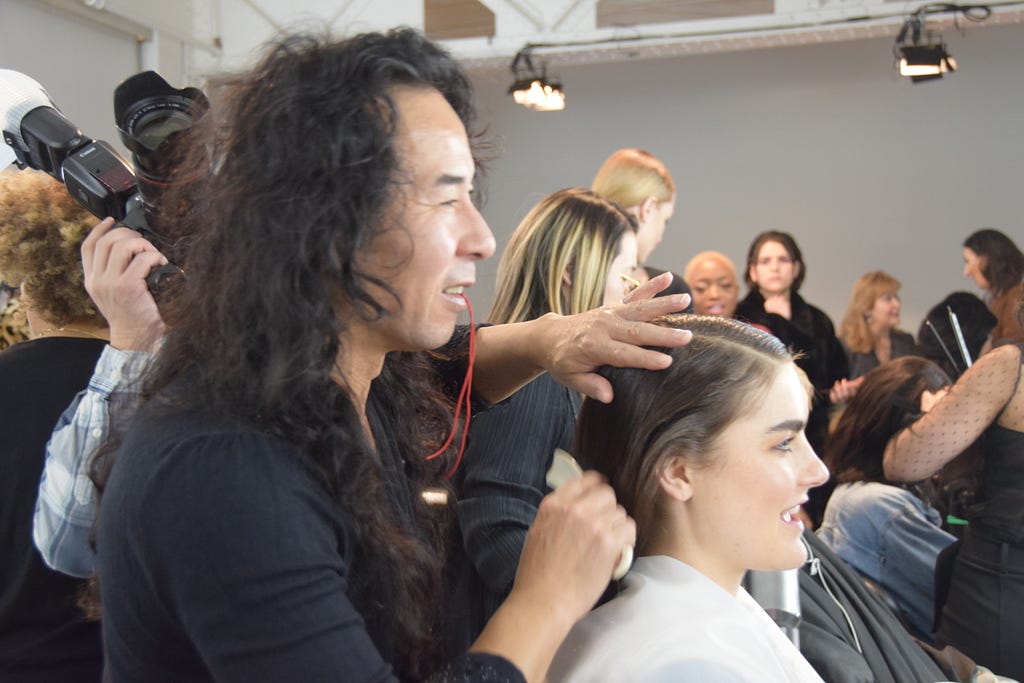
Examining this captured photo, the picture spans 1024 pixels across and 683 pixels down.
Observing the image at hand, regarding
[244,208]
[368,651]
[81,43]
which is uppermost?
[81,43]

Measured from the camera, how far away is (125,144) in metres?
1.18

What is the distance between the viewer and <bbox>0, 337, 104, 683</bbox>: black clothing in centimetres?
133

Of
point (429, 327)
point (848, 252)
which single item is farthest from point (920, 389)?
point (848, 252)

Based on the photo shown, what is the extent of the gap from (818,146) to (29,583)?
18.9 feet

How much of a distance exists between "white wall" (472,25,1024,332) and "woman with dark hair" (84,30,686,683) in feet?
16.0

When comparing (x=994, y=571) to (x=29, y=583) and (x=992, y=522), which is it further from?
(x=29, y=583)

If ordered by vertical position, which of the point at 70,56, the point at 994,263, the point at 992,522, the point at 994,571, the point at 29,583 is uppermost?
the point at 70,56

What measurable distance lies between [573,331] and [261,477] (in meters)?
0.52

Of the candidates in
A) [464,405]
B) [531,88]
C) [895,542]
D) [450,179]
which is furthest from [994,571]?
[531,88]

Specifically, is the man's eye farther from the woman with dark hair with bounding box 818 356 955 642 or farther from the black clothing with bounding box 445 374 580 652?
the woman with dark hair with bounding box 818 356 955 642

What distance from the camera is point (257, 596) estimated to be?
0.74 m

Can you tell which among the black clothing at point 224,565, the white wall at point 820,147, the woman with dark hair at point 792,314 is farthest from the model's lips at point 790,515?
the white wall at point 820,147

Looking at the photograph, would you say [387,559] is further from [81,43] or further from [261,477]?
[81,43]

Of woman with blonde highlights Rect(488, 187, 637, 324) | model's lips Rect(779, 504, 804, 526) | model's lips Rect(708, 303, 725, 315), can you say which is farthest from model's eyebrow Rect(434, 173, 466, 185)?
model's lips Rect(708, 303, 725, 315)
